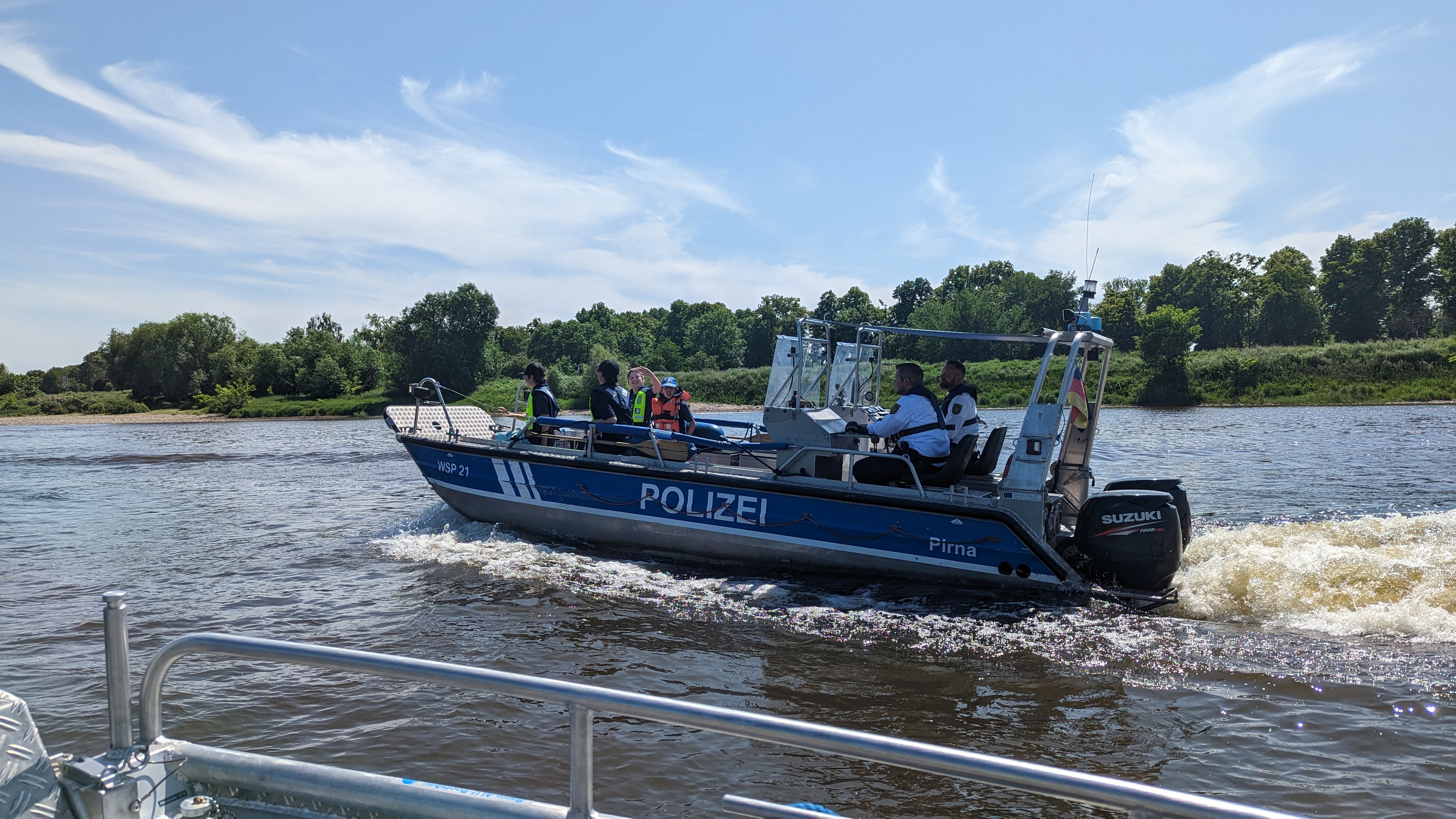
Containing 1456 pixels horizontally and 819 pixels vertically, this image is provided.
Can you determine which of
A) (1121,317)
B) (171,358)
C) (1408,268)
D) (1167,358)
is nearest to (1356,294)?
(1408,268)

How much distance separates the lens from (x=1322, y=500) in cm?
1386

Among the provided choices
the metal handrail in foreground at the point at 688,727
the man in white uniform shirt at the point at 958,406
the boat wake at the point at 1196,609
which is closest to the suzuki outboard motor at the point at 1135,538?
the boat wake at the point at 1196,609

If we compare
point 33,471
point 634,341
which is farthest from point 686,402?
point 634,341

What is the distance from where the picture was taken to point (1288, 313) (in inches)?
2997

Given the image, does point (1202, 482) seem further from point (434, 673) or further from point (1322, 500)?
point (434, 673)

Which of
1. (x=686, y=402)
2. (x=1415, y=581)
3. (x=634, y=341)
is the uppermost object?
(x=634, y=341)

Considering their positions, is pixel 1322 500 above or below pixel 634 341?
below

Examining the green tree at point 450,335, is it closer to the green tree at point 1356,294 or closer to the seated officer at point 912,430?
the seated officer at point 912,430

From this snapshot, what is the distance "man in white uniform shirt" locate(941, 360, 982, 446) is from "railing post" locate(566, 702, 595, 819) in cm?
658

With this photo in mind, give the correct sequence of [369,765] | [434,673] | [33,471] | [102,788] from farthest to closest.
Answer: [33,471] → [369,765] → [102,788] → [434,673]

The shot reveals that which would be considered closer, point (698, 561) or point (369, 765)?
point (369, 765)

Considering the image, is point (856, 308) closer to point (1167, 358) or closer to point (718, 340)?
point (718, 340)

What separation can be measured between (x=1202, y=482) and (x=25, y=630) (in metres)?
18.0

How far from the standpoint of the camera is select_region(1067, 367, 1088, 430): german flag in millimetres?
8148
